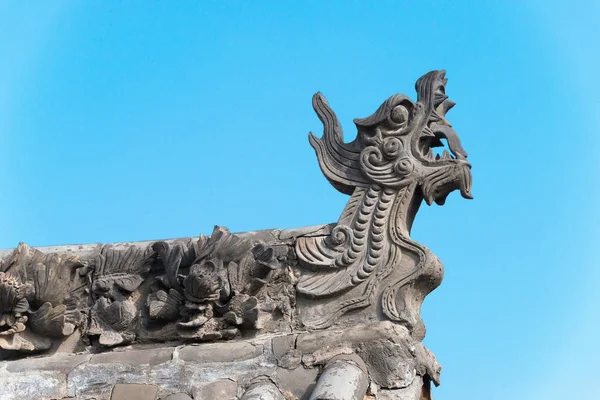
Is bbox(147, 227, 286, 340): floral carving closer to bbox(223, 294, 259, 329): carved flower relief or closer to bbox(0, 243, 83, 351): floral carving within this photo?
bbox(223, 294, 259, 329): carved flower relief

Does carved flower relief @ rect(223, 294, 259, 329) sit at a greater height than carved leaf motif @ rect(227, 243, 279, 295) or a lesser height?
lesser

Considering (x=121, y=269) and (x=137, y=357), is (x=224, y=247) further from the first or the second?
(x=137, y=357)

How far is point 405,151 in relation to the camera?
8.30m

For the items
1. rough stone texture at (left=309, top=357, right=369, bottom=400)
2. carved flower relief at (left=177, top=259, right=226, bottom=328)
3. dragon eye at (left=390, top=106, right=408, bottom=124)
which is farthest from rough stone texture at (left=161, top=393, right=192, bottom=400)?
dragon eye at (left=390, top=106, right=408, bottom=124)

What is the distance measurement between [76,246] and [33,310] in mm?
601

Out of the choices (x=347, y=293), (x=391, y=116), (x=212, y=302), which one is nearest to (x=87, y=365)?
(x=212, y=302)

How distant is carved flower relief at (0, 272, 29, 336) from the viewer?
826 cm

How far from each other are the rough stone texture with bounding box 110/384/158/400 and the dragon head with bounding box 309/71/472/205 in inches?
76.1

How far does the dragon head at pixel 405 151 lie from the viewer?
8195mm

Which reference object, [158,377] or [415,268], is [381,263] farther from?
[158,377]


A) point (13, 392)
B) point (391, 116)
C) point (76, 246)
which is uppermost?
point (391, 116)

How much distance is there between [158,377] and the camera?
312 inches

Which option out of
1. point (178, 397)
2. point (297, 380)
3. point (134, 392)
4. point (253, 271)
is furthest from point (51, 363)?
point (297, 380)

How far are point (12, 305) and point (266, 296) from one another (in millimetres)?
1787
